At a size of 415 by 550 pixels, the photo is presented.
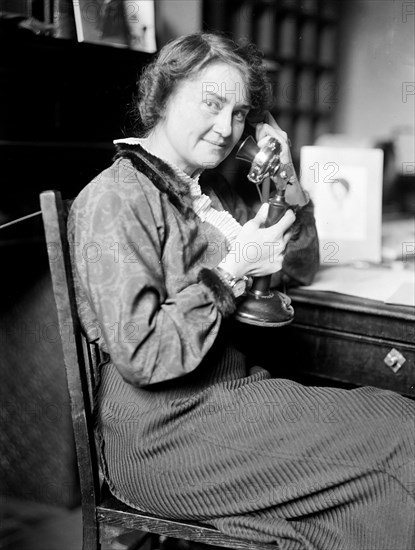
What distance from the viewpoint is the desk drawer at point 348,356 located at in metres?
1.73

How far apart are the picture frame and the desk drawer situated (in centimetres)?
43

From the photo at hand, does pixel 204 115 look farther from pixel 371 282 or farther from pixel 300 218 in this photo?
pixel 371 282

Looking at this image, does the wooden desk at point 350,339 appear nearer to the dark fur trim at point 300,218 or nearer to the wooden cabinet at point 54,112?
the dark fur trim at point 300,218

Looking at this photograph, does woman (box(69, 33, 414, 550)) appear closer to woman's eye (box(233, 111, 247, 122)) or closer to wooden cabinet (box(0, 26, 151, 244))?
woman's eye (box(233, 111, 247, 122))

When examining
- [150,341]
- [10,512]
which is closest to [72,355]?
[150,341]

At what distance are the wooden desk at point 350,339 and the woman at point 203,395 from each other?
12.1 inches

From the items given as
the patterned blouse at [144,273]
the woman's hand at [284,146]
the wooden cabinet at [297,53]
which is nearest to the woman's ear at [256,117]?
the woman's hand at [284,146]

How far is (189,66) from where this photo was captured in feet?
5.18

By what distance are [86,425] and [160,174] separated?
22.1 inches

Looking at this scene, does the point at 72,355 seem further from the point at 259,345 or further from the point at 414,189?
the point at 414,189

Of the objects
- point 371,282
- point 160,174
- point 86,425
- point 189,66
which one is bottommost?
point 86,425

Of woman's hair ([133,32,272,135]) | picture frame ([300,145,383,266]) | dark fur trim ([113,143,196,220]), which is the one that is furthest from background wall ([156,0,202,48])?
dark fur trim ([113,143,196,220])

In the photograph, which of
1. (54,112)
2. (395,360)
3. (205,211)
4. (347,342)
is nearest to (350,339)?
(347,342)

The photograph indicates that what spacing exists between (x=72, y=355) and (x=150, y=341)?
0.22 metres
